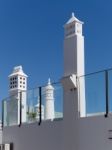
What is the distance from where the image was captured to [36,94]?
16.0 m

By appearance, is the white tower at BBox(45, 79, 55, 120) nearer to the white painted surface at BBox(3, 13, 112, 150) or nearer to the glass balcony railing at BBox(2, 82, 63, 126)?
the glass balcony railing at BBox(2, 82, 63, 126)

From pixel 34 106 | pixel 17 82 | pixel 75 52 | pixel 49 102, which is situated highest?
pixel 75 52

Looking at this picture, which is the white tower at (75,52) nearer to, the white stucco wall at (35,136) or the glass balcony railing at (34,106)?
the glass balcony railing at (34,106)

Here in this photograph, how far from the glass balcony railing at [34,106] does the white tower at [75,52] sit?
0.93m

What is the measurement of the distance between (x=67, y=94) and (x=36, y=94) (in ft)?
7.35

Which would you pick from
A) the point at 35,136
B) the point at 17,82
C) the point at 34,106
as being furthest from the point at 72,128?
the point at 17,82

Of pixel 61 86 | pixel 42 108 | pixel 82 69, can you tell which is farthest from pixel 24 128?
pixel 82 69

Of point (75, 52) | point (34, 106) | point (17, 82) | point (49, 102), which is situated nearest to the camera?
point (75, 52)

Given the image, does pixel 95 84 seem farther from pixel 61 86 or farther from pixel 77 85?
pixel 61 86

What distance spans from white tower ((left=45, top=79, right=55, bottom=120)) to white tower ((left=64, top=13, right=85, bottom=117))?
3.98 feet

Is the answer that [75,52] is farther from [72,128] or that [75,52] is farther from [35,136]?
Result: [35,136]

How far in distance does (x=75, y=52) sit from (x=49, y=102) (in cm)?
231

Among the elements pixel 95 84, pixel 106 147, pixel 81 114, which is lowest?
pixel 106 147

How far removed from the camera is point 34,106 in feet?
53.2
